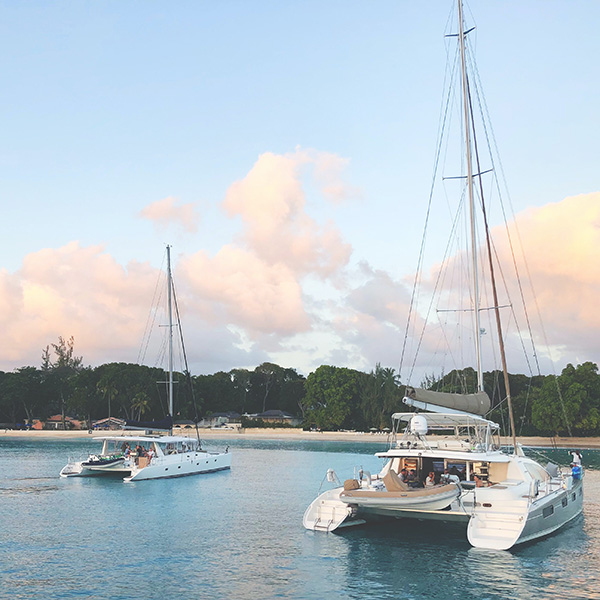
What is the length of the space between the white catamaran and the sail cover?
4 centimetres

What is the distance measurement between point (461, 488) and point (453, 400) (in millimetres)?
4096

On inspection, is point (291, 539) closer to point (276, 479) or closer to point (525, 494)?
point (525, 494)

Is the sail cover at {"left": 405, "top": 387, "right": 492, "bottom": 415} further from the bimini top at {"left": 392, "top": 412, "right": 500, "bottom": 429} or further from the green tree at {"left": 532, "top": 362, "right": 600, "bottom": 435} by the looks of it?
the green tree at {"left": 532, "top": 362, "right": 600, "bottom": 435}

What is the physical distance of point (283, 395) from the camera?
13700 cm

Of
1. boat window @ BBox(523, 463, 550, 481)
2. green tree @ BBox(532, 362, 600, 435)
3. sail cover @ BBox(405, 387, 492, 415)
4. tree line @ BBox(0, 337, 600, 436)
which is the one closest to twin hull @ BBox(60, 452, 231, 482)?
sail cover @ BBox(405, 387, 492, 415)

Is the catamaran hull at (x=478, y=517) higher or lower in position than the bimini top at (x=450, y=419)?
lower

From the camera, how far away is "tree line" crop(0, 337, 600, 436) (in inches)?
3130

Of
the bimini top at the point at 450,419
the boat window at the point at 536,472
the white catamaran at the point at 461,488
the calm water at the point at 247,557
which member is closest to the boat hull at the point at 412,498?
the white catamaran at the point at 461,488

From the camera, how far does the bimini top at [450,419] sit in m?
22.6

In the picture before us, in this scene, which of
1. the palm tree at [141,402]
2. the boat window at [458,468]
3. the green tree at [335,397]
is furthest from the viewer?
the palm tree at [141,402]

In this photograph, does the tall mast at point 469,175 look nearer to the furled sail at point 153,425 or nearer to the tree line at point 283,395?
the furled sail at point 153,425

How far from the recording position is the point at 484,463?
2233cm

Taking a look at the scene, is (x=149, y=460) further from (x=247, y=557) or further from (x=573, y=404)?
(x=573, y=404)

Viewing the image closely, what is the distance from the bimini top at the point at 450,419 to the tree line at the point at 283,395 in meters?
59.1
